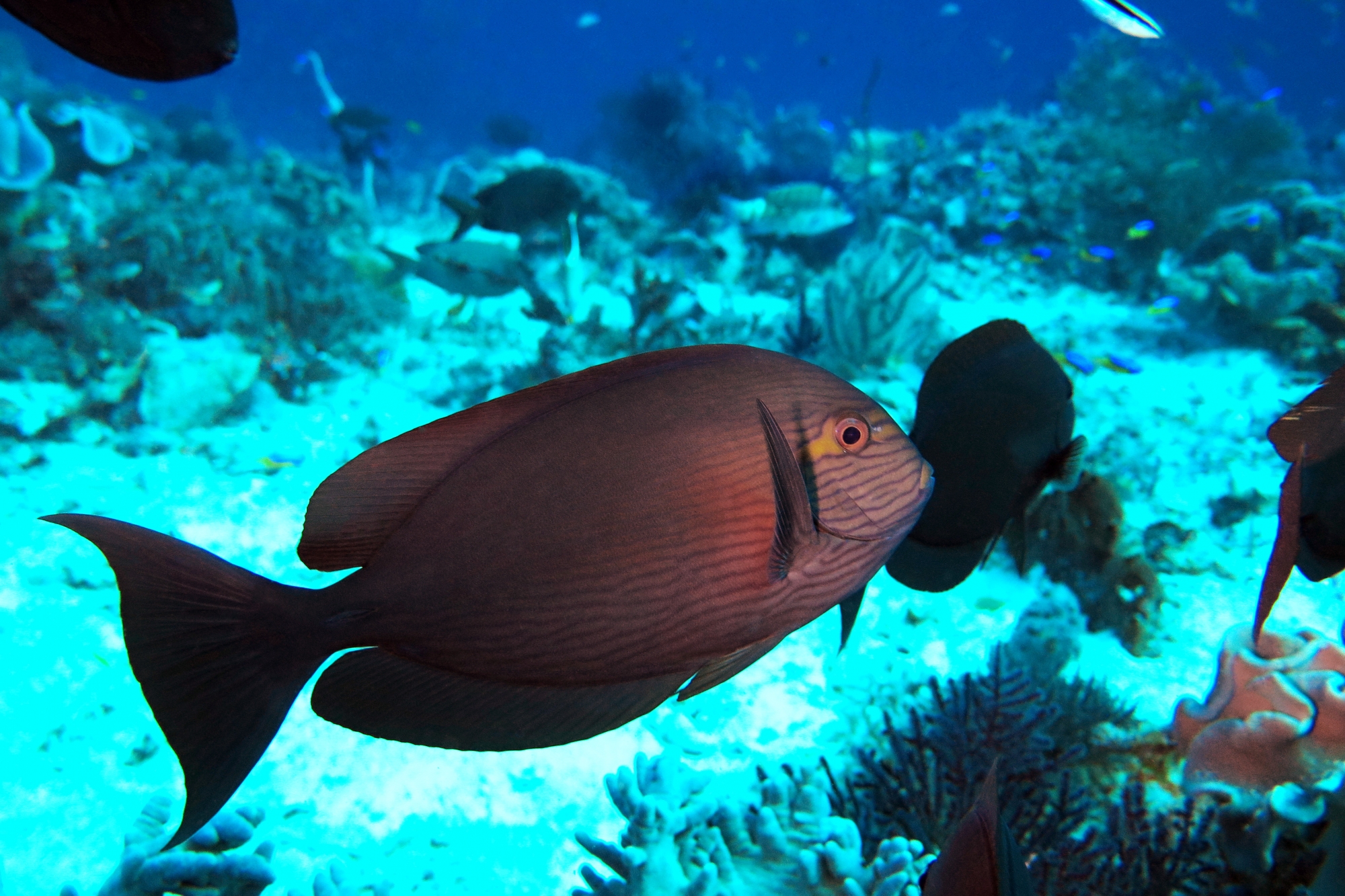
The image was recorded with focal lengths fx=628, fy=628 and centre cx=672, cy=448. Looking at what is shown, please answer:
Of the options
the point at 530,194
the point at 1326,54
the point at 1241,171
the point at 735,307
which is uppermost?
the point at 530,194

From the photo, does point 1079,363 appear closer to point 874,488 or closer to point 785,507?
point 874,488

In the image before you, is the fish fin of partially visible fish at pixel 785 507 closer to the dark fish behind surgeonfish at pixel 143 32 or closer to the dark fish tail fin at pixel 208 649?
the dark fish tail fin at pixel 208 649

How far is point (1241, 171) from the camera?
38.0ft

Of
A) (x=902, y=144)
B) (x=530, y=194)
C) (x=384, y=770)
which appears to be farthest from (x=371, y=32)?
(x=384, y=770)

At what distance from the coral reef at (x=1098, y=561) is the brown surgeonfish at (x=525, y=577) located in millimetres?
2782

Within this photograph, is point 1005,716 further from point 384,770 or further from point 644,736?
point 384,770

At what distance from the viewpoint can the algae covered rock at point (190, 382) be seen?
404 centimetres

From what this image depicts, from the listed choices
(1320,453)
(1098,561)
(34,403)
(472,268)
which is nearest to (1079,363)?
(1098,561)

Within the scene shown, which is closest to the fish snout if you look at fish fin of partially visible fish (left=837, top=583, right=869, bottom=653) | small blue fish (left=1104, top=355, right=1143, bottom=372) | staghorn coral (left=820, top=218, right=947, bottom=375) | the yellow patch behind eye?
the yellow patch behind eye

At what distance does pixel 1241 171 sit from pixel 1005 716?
A: 14359 millimetres

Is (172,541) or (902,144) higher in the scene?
(172,541)

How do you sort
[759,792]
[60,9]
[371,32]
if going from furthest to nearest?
1. [371,32]
2. [759,792]
3. [60,9]

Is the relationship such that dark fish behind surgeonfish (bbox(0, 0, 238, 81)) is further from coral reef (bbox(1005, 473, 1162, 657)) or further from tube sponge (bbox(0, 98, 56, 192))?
tube sponge (bbox(0, 98, 56, 192))

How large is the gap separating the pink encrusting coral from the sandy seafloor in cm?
46
